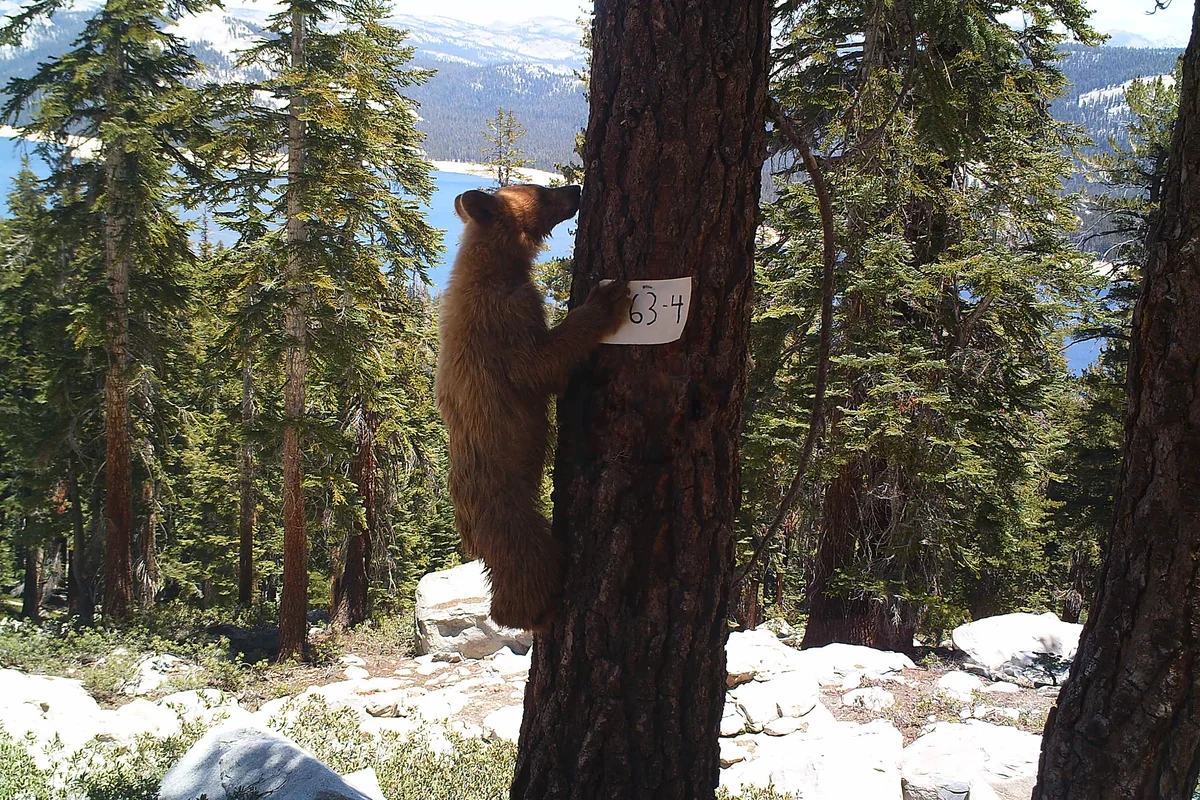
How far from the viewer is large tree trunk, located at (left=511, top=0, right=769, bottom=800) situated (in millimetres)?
2172

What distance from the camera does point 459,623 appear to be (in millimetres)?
12039

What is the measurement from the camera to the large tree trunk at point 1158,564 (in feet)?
9.87

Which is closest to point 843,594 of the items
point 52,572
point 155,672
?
point 155,672

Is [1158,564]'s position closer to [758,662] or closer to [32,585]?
[758,662]

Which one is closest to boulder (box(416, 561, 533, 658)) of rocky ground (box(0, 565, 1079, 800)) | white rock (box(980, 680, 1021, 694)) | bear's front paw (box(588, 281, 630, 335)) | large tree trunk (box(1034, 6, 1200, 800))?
rocky ground (box(0, 565, 1079, 800))

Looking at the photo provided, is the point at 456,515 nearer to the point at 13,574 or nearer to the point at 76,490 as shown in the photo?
the point at 76,490

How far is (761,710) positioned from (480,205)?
534 cm

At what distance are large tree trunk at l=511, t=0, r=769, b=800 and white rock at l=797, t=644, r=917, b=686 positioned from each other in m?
6.20

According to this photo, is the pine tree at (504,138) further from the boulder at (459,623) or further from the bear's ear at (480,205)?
the bear's ear at (480,205)

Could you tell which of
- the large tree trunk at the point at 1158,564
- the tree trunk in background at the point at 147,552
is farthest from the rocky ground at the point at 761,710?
the tree trunk in background at the point at 147,552

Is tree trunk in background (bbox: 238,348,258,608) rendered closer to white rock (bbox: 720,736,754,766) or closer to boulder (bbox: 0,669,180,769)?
boulder (bbox: 0,669,180,769)

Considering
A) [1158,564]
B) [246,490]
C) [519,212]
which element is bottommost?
[246,490]

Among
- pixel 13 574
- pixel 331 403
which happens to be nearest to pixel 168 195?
pixel 331 403

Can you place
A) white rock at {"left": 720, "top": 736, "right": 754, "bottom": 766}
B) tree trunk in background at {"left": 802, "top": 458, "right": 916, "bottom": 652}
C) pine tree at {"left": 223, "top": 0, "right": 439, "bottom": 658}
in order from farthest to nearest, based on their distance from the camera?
pine tree at {"left": 223, "top": 0, "right": 439, "bottom": 658} < tree trunk in background at {"left": 802, "top": 458, "right": 916, "bottom": 652} < white rock at {"left": 720, "top": 736, "right": 754, "bottom": 766}
